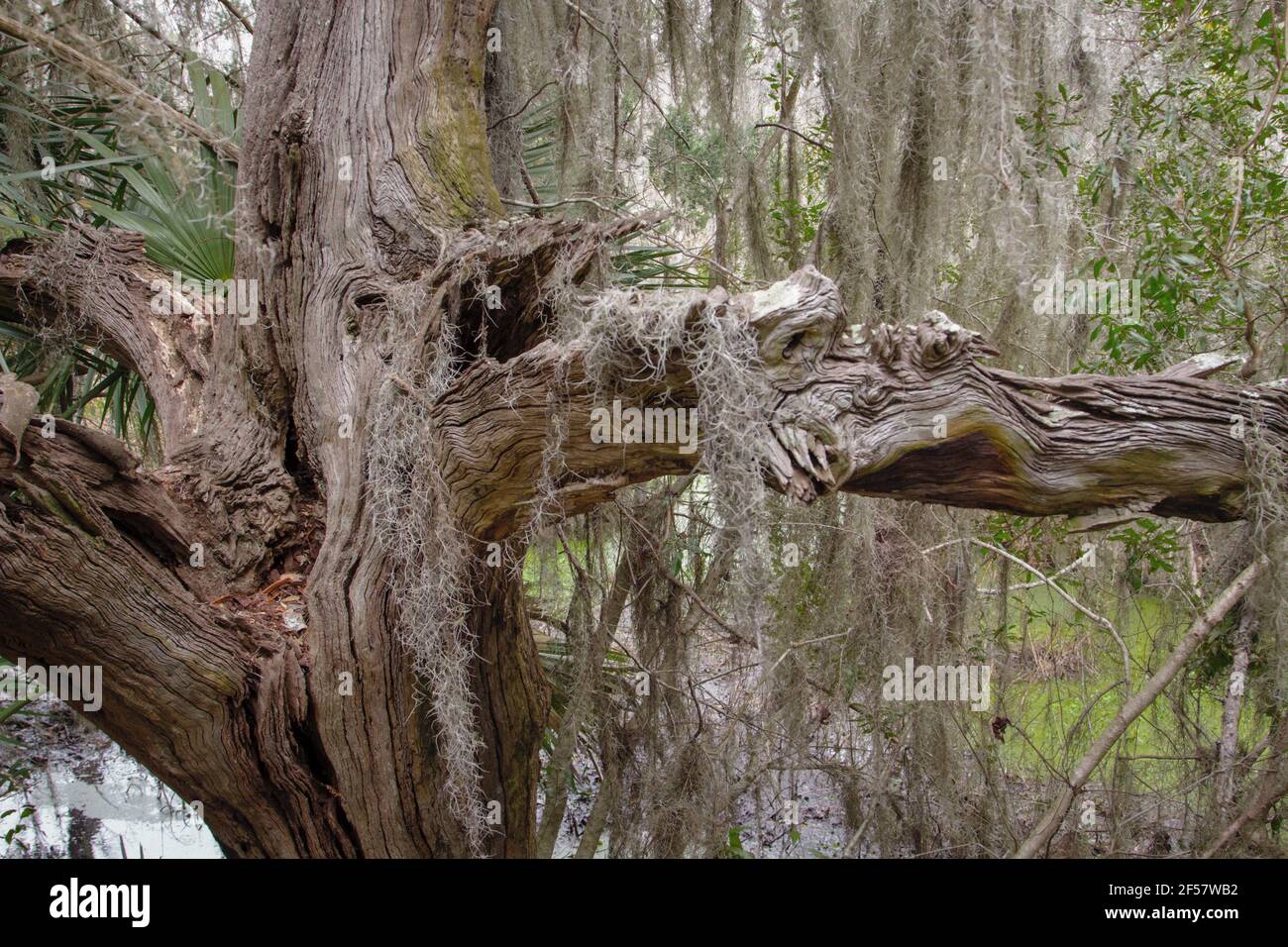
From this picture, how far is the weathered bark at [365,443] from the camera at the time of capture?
1990 millimetres

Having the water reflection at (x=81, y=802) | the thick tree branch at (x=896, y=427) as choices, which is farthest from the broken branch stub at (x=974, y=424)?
the water reflection at (x=81, y=802)

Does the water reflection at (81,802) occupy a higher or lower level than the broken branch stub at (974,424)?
lower

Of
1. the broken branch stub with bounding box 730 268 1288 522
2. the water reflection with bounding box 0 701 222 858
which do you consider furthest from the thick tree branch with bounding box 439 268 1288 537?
the water reflection with bounding box 0 701 222 858

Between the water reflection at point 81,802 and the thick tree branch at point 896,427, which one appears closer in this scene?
the thick tree branch at point 896,427

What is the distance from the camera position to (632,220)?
94.0 inches

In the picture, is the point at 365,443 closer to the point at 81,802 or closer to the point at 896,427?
the point at 896,427

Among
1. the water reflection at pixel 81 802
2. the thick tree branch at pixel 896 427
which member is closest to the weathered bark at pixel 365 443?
the thick tree branch at pixel 896 427

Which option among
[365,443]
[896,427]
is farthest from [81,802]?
[896,427]

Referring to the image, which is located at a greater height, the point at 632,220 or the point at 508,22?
the point at 508,22

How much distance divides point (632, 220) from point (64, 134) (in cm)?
260

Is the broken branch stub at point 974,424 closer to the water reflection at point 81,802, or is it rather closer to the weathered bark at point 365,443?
the weathered bark at point 365,443

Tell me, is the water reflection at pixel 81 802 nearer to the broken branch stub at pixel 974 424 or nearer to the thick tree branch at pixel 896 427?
the thick tree branch at pixel 896 427

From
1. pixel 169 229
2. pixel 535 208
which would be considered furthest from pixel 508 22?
pixel 169 229

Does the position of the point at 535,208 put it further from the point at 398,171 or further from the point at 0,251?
the point at 0,251
